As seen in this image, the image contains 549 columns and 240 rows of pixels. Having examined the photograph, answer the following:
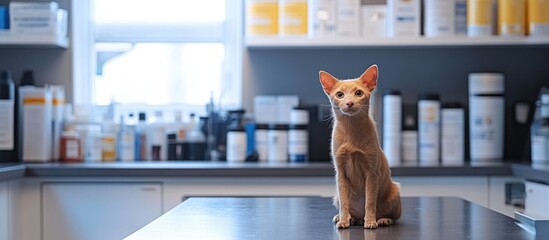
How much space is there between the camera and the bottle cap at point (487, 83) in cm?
278

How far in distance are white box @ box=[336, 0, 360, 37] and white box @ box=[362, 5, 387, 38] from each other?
0.06 meters

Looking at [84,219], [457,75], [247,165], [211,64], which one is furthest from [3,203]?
[457,75]

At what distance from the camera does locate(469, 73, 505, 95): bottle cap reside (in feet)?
9.12

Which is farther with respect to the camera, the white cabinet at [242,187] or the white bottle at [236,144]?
the white bottle at [236,144]

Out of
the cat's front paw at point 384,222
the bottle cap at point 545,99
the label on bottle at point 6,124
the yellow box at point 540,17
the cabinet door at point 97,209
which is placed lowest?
the cabinet door at point 97,209

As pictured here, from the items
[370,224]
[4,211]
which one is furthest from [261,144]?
[370,224]

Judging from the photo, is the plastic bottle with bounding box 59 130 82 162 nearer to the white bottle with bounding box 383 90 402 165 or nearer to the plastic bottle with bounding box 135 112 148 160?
the plastic bottle with bounding box 135 112 148 160

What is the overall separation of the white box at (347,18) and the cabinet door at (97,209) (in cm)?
102

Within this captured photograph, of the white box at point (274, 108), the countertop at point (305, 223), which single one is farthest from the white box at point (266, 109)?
the countertop at point (305, 223)

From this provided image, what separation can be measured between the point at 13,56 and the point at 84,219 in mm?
1043

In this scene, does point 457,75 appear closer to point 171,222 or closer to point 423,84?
point 423,84

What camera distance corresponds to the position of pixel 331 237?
119 cm

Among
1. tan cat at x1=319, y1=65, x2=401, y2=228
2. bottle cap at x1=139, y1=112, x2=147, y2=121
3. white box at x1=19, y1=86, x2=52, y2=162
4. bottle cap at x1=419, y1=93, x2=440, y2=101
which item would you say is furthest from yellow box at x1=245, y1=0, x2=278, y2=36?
tan cat at x1=319, y1=65, x2=401, y2=228

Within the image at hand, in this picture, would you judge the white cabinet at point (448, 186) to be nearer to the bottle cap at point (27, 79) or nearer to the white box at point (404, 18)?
the white box at point (404, 18)
